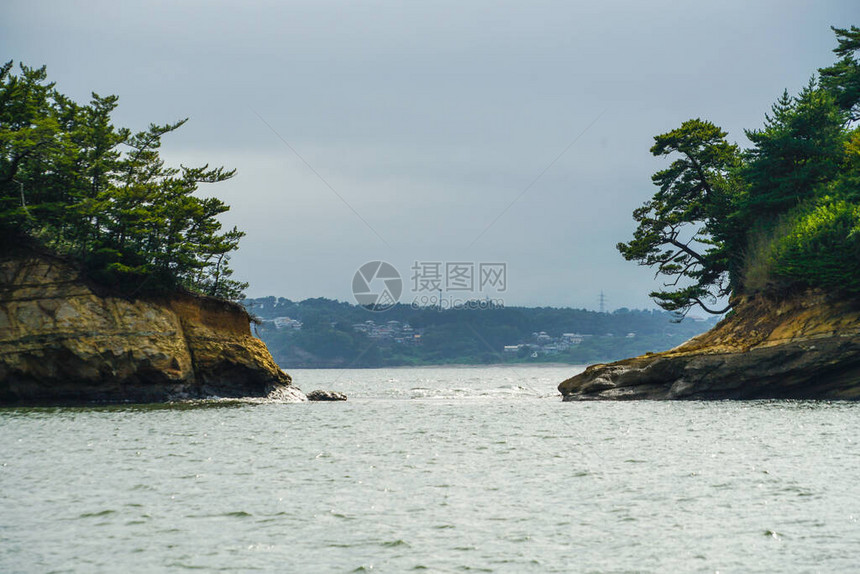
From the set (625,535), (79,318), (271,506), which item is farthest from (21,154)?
(625,535)

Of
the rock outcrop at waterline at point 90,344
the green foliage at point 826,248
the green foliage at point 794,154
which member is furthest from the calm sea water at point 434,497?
the green foliage at point 794,154

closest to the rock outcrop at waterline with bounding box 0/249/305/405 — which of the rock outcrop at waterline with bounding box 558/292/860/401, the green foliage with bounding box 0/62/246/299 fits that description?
the green foliage with bounding box 0/62/246/299

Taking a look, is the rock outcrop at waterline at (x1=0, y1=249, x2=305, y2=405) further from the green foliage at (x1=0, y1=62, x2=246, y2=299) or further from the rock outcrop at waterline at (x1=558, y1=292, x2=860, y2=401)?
the rock outcrop at waterline at (x1=558, y1=292, x2=860, y2=401)

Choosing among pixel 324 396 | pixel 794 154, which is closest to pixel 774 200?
pixel 794 154

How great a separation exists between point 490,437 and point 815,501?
14.5m

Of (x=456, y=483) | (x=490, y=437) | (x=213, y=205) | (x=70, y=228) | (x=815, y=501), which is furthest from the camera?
(x=213, y=205)

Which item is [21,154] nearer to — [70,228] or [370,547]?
[70,228]

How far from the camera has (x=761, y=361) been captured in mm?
41062

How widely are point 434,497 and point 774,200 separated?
38.0m

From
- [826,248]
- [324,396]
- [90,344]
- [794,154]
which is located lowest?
[324,396]

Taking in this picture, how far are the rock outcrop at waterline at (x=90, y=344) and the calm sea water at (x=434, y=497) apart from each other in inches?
410

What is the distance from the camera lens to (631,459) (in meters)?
22.0

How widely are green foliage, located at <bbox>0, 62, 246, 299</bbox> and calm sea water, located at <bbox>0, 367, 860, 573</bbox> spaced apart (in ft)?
52.3

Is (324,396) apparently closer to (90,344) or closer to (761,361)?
(90,344)
